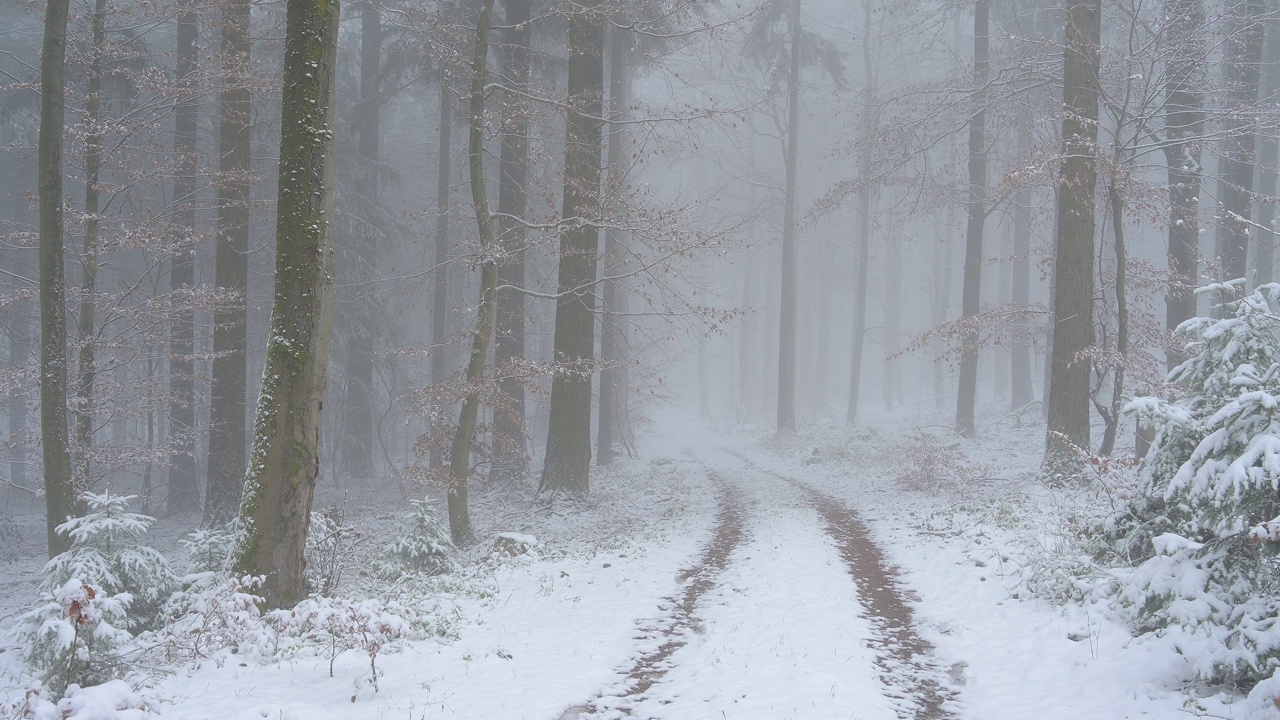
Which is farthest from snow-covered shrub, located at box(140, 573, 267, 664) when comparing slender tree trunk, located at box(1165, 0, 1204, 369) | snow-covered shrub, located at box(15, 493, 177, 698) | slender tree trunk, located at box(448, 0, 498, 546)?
slender tree trunk, located at box(1165, 0, 1204, 369)

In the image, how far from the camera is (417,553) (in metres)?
9.42

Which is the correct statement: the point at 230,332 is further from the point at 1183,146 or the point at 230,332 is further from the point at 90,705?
the point at 1183,146

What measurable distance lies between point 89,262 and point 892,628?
13.2 meters

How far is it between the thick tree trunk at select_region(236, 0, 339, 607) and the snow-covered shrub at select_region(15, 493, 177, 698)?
3.86 feet

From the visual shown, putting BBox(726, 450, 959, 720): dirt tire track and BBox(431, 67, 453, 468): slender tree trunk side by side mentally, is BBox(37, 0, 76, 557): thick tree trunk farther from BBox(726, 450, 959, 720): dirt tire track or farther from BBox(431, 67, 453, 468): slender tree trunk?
BBox(726, 450, 959, 720): dirt tire track

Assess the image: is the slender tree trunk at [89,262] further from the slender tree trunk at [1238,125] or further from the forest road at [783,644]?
the slender tree trunk at [1238,125]

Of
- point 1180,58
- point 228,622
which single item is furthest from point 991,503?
point 228,622

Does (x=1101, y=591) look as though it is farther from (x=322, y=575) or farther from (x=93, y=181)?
(x=93, y=181)

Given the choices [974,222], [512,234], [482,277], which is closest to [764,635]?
[482,277]

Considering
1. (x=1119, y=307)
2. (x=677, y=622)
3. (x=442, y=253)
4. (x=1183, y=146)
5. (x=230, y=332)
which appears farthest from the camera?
(x=442, y=253)

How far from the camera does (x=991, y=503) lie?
38.7 feet

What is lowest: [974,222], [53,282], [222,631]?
[222,631]

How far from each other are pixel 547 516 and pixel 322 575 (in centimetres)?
569

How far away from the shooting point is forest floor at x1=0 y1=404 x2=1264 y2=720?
515cm
